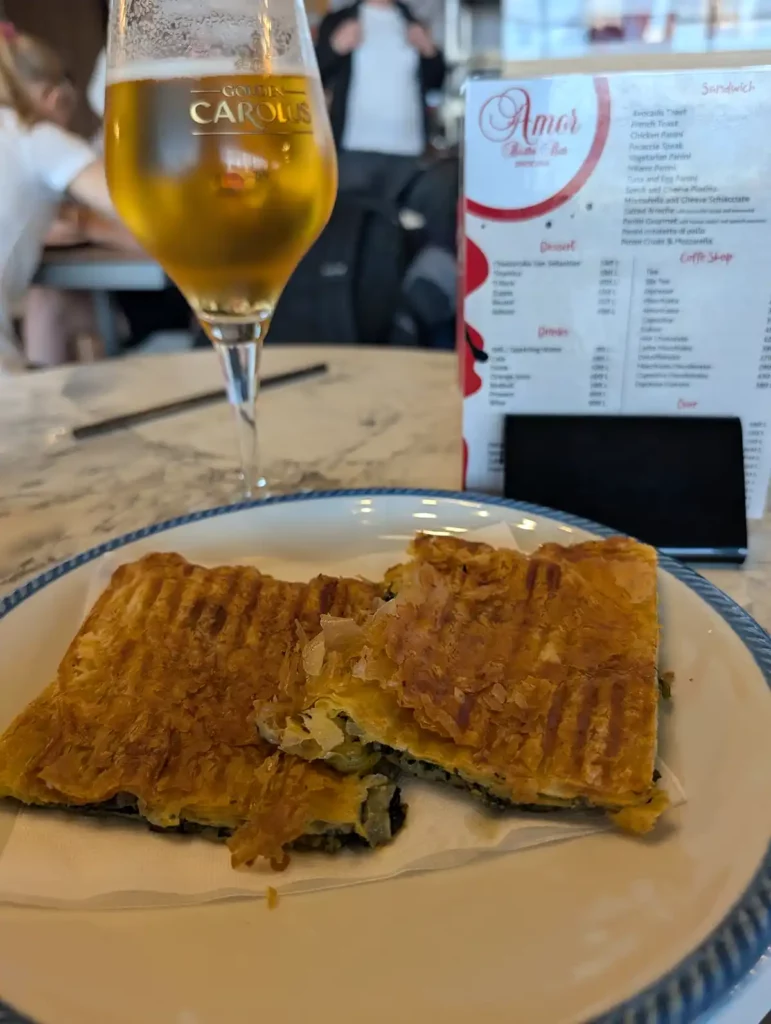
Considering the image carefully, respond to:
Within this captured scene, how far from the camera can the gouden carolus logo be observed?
2.53 ft

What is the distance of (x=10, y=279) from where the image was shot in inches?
99.7

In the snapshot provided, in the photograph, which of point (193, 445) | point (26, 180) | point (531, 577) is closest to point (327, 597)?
point (531, 577)

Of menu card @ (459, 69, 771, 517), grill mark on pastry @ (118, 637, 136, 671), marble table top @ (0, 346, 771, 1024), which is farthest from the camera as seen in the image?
marble table top @ (0, 346, 771, 1024)

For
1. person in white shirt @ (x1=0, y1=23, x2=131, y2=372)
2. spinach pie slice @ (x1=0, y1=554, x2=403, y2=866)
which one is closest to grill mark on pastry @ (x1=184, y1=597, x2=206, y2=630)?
spinach pie slice @ (x1=0, y1=554, x2=403, y2=866)

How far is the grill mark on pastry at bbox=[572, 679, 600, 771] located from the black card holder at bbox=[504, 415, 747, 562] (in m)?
0.30

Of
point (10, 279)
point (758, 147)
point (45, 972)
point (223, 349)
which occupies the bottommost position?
point (10, 279)

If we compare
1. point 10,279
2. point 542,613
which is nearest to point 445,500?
point 542,613

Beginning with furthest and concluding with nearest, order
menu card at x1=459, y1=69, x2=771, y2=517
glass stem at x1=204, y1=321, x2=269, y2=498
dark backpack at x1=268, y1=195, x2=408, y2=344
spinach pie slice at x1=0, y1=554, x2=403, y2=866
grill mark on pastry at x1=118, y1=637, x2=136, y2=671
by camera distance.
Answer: dark backpack at x1=268, y1=195, x2=408, y2=344, glass stem at x1=204, y1=321, x2=269, y2=498, menu card at x1=459, y1=69, x2=771, y2=517, grill mark on pastry at x1=118, y1=637, x2=136, y2=671, spinach pie slice at x1=0, y1=554, x2=403, y2=866

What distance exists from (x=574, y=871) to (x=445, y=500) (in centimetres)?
45

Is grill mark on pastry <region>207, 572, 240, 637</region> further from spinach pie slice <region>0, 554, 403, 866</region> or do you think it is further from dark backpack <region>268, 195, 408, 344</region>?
dark backpack <region>268, 195, 408, 344</region>

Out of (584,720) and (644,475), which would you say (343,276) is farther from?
(584,720)

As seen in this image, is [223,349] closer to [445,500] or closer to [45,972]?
[445,500]

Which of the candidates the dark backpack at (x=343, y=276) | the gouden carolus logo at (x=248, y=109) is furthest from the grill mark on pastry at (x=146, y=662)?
the dark backpack at (x=343, y=276)

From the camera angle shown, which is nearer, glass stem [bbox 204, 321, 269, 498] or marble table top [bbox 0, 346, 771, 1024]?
glass stem [bbox 204, 321, 269, 498]
